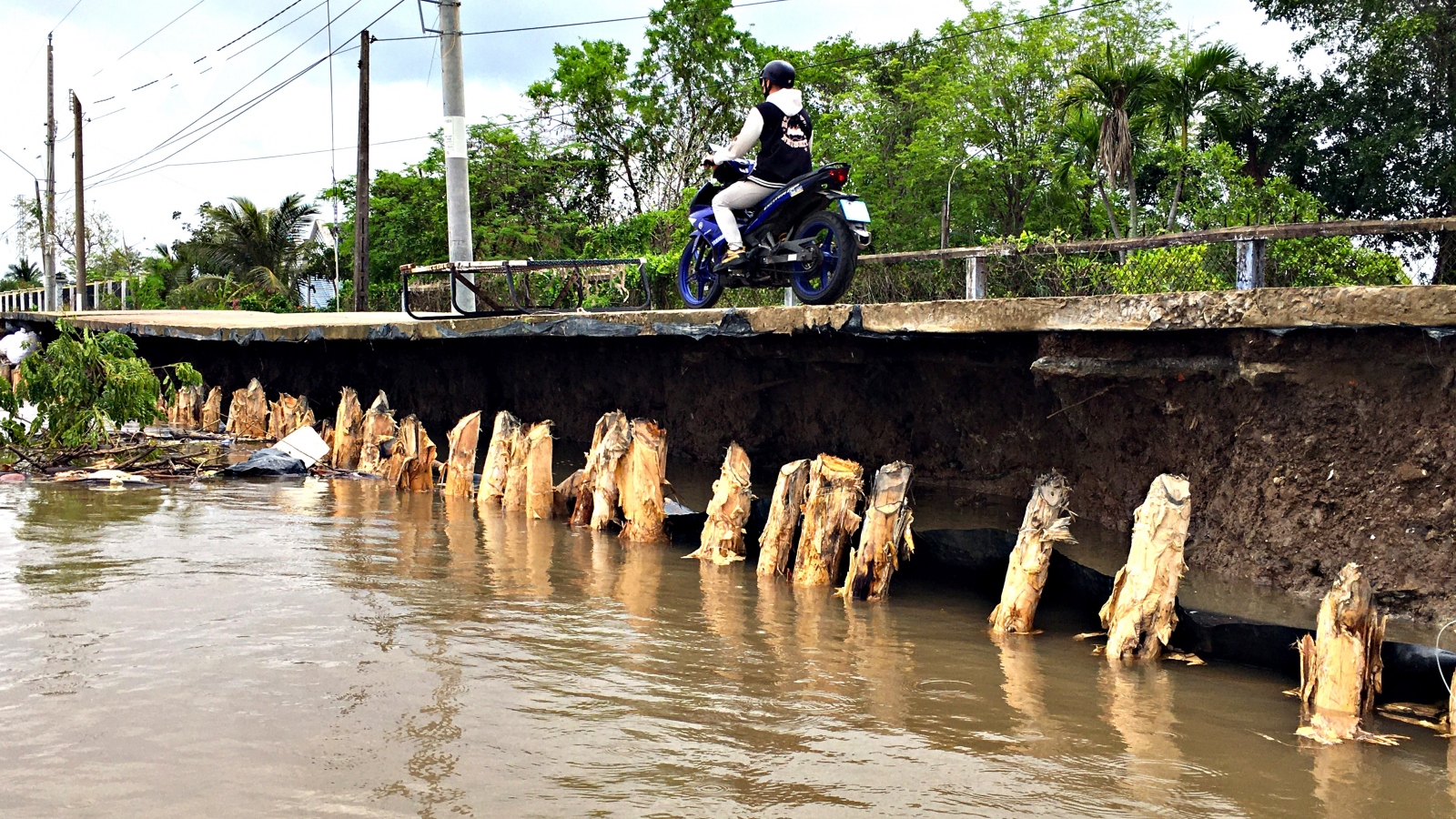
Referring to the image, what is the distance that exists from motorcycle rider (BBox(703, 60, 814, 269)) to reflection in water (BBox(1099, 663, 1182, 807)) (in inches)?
170

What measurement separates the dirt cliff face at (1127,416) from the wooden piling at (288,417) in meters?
1.48

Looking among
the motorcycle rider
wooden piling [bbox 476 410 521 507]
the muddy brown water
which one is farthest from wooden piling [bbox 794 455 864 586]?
wooden piling [bbox 476 410 521 507]

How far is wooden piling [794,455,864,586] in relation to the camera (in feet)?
19.5

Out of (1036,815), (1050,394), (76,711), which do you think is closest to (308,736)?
(76,711)

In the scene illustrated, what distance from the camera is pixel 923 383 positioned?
7.95 metres

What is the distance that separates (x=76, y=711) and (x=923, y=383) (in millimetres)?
5560

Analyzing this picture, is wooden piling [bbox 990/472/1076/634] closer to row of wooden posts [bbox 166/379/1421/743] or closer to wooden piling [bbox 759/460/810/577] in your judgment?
row of wooden posts [bbox 166/379/1421/743]

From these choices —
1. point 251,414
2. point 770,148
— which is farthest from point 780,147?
point 251,414

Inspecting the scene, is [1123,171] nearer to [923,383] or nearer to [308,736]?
[923,383]

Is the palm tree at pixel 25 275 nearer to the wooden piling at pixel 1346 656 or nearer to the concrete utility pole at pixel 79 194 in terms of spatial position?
the concrete utility pole at pixel 79 194

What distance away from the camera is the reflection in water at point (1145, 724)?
3367 millimetres

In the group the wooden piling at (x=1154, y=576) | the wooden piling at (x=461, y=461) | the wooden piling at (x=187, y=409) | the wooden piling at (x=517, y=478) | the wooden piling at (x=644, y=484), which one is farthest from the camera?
the wooden piling at (x=187, y=409)

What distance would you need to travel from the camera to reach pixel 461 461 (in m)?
9.06

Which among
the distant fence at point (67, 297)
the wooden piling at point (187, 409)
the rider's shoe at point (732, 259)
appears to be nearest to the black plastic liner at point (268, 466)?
the wooden piling at point (187, 409)
